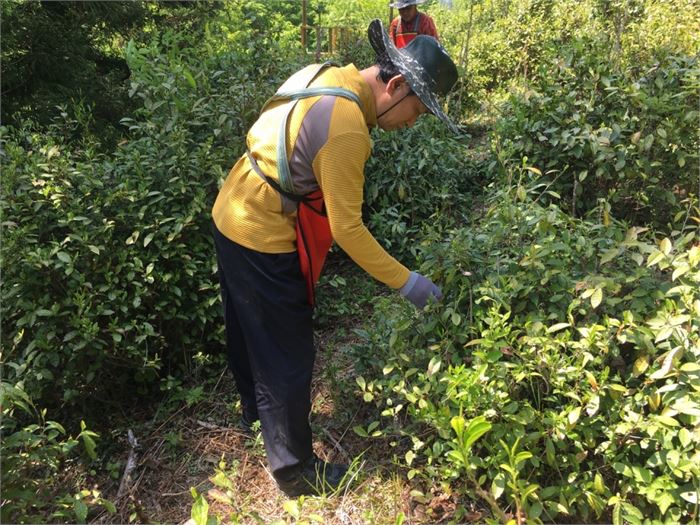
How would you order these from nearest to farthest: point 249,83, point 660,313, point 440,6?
1. point 660,313
2. point 249,83
3. point 440,6

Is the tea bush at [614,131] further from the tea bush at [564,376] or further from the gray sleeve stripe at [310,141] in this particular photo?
the gray sleeve stripe at [310,141]

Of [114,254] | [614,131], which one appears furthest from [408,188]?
[114,254]

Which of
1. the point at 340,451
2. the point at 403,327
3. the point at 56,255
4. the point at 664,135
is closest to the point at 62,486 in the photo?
the point at 56,255

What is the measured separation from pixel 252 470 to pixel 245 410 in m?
0.30

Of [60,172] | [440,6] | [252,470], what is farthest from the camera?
[440,6]

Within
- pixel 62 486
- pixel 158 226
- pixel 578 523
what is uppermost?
pixel 158 226

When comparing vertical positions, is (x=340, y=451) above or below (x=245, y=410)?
below

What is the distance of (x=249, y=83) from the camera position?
3352mm

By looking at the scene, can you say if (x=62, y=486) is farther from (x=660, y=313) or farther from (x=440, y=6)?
(x=440, y=6)

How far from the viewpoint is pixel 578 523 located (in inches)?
74.1

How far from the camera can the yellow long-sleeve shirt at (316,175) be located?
1792 millimetres

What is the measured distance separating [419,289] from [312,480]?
0.94 m

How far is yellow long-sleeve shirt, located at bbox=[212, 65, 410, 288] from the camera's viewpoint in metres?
1.79

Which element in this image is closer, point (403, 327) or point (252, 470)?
point (403, 327)
